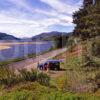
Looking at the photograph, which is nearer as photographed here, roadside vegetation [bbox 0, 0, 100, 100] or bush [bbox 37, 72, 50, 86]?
roadside vegetation [bbox 0, 0, 100, 100]

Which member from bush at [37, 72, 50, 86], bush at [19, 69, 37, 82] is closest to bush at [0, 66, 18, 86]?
bush at [19, 69, 37, 82]

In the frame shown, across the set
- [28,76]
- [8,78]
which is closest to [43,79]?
[28,76]

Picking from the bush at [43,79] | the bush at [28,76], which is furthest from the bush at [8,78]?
the bush at [43,79]

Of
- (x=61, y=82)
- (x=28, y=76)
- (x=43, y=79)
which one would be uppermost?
(x=28, y=76)

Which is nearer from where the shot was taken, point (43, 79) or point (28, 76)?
point (43, 79)

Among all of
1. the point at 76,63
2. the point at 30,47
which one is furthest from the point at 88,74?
the point at 30,47

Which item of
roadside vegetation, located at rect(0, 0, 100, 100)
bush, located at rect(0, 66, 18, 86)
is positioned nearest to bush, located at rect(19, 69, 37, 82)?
roadside vegetation, located at rect(0, 0, 100, 100)

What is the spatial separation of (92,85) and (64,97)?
612 centimetres

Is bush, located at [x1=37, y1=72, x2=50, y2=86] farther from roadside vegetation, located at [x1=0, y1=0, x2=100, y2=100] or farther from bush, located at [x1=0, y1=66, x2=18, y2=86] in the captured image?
bush, located at [x1=0, y1=66, x2=18, y2=86]

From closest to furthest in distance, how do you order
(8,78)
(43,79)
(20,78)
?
(8,78) < (20,78) < (43,79)

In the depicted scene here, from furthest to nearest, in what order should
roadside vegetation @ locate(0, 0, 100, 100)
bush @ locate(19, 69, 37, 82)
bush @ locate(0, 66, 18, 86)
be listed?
bush @ locate(19, 69, 37, 82) < bush @ locate(0, 66, 18, 86) < roadside vegetation @ locate(0, 0, 100, 100)

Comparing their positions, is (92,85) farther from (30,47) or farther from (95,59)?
(30,47)

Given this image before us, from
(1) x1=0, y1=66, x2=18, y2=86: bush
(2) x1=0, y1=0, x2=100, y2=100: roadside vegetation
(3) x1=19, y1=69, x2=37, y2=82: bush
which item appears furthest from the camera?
(3) x1=19, y1=69, x2=37, y2=82: bush

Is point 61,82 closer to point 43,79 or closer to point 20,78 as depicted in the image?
point 43,79
